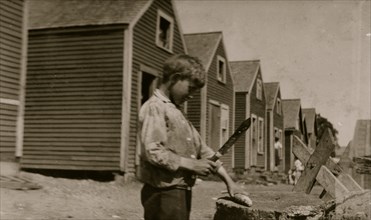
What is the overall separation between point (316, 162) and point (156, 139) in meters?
3.60

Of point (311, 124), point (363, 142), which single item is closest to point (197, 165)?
point (363, 142)

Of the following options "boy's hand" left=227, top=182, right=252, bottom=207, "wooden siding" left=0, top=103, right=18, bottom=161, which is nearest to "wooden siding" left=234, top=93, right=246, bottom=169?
"wooden siding" left=0, top=103, right=18, bottom=161

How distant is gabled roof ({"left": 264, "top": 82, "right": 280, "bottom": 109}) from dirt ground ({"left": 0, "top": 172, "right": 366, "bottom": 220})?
65.7ft

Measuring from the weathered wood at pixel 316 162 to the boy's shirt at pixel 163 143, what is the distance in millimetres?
3254

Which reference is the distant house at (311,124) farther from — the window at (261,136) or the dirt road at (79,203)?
the dirt road at (79,203)

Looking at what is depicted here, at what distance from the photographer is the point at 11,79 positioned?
9.88m

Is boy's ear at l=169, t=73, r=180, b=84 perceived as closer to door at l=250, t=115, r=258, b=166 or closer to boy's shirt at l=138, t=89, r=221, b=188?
boy's shirt at l=138, t=89, r=221, b=188

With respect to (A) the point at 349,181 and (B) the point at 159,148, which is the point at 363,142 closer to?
(A) the point at 349,181

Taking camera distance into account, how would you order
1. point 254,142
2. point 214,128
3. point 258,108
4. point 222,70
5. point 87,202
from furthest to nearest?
point 258,108, point 254,142, point 222,70, point 214,128, point 87,202

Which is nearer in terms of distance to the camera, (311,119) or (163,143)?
(163,143)

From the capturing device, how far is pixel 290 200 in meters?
4.64

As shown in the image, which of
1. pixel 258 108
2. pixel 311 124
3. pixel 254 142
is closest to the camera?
pixel 254 142

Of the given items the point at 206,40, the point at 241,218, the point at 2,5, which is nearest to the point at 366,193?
the point at 241,218

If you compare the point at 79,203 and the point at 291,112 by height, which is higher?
the point at 291,112
